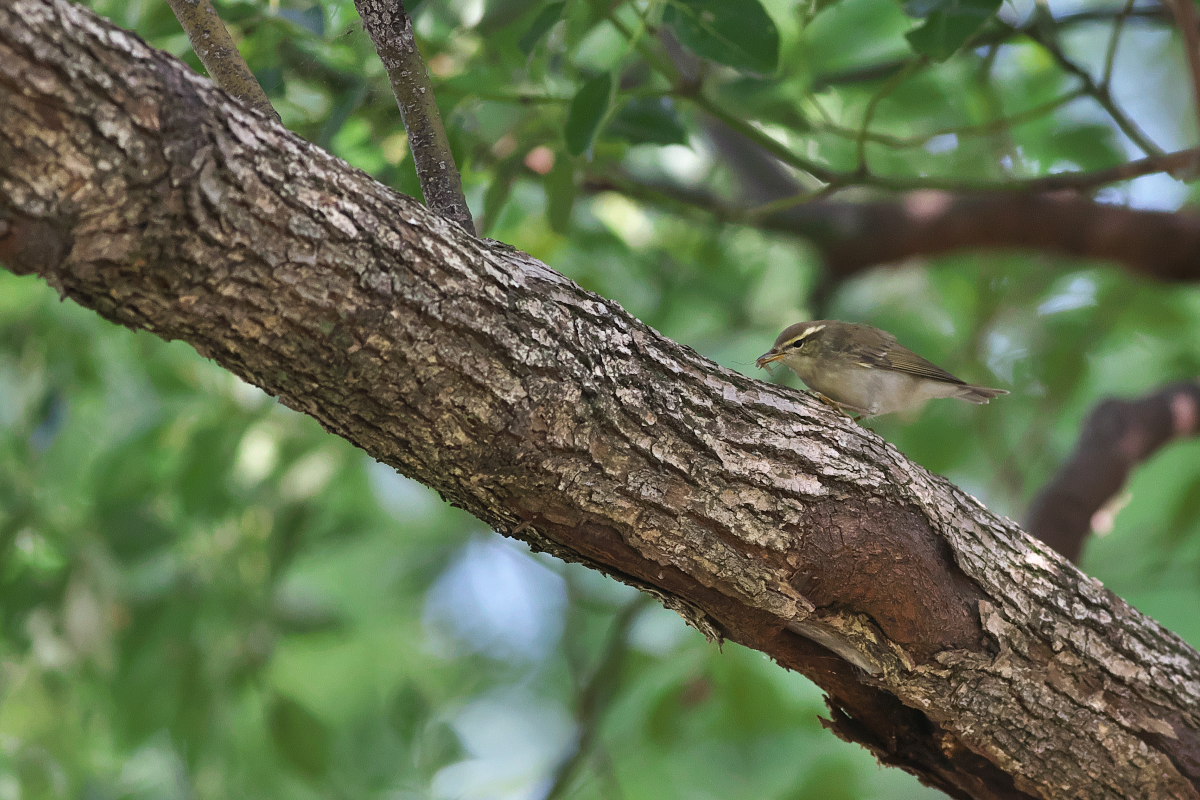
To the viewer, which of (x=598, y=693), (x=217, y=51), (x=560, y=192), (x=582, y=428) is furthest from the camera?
(x=598, y=693)

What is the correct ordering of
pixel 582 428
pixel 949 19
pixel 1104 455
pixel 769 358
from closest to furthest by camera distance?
pixel 582 428 → pixel 949 19 → pixel 769 358 → pixel 1104 455

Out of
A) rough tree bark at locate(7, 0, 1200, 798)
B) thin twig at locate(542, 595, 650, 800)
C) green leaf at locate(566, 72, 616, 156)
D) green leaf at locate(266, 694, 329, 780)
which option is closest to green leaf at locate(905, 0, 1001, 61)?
green leaf at locate(566, 72, 616, 156)

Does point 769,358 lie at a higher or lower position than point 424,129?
higher

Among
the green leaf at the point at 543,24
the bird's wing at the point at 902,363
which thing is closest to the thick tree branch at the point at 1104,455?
the bird's wing at the point at 902,363

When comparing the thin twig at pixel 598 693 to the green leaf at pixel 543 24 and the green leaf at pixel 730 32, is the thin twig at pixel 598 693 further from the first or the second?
the green leaf at pixel 543 24

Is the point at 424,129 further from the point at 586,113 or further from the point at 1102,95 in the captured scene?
the point at 1102,95

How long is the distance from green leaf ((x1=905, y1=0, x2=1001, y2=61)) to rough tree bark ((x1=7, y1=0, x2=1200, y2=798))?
1197 mm

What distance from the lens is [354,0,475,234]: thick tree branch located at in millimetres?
2143

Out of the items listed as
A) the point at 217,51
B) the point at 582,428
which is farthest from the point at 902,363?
the point at 217,51

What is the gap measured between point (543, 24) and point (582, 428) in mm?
1155

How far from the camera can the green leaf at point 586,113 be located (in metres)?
2.62

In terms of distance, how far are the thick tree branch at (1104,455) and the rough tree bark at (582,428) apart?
5.09 feet

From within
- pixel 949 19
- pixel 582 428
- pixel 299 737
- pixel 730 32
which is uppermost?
→ pixel 949 19

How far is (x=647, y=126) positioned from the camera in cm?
321
